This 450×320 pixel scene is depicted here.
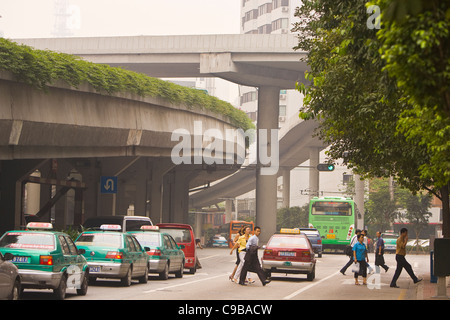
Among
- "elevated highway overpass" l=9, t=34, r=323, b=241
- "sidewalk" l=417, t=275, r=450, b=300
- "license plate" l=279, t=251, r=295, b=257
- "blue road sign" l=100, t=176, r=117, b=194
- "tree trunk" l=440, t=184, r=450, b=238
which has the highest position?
"elevated highway overpass" l=9, t=34, r=323, b=241

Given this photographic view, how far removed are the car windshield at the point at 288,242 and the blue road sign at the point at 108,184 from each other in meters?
13.3

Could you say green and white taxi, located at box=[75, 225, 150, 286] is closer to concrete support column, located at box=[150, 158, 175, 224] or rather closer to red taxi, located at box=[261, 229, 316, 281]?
red taxi, located at box=[261, 229, 316, 281]

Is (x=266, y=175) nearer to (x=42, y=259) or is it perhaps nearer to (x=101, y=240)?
(x=101, y=240)

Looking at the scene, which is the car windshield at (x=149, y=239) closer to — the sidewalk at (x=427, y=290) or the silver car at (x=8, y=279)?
the sidewalk at (x=427, y=290)

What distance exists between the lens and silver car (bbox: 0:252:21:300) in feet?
50.7

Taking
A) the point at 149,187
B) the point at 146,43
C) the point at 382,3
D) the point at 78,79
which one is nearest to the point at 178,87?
the point at 78,79

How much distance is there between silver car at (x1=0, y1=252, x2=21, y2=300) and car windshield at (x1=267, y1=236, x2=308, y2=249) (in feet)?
41.0

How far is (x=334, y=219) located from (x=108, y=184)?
72.2ft

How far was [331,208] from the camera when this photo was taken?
5653 centimetres

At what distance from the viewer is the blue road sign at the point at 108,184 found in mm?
39144

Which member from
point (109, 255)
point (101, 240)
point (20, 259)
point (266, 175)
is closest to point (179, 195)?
point (266, 175)

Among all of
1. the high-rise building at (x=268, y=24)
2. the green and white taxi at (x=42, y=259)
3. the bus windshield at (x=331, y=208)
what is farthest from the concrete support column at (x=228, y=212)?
the green and white taxi at (x=42, y=259)

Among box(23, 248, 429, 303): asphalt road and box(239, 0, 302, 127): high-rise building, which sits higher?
box(239, 0, 302, 127): high-rise building

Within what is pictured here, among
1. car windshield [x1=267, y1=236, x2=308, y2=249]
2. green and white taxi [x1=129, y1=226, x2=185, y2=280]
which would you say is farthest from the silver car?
car windshield [x1=267, y1=236, x2=308, y2=249]
